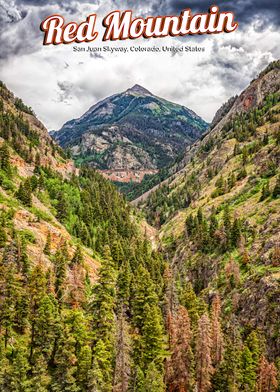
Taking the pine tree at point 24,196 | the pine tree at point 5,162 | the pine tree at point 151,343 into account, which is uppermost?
the pine tree at point 5,162

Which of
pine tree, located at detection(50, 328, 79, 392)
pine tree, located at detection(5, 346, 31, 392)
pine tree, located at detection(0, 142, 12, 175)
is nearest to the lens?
pine tree, located at detection(5, 346, 31, 392)

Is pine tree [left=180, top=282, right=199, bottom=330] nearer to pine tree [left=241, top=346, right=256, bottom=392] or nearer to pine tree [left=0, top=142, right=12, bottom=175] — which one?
pine tree [left=241, top=346, right=256, bottom=392]

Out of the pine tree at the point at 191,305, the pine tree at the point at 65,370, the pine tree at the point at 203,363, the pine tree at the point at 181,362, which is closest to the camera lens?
the pine tree at the point at 65,370

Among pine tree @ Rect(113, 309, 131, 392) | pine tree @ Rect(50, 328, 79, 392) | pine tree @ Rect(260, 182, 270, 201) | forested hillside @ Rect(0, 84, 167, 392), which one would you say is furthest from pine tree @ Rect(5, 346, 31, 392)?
pine tree @ Rect(260, 182, 270, 201)

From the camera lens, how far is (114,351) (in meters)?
50.2

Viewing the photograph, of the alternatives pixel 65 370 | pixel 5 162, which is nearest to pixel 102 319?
pixel 65 370

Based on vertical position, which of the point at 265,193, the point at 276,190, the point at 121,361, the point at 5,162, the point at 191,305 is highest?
the point at 265,193

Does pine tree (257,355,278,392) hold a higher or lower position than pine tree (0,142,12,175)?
lower

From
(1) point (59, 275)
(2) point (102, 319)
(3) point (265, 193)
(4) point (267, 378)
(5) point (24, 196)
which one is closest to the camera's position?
(2) point (102, 319)

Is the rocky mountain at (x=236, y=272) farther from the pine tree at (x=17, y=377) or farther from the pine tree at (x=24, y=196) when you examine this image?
the pine tree at (x=24, y=196)

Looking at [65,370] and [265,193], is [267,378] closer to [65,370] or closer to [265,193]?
[65,370]

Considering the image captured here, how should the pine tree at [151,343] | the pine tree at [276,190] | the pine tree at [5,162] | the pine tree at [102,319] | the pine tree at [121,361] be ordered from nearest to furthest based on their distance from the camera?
the pine tree at [102,319]
the pine tree at [121,361]
the pine tree at [151,343]
the pine tree at [5,162]
the pine tree at [276,190]

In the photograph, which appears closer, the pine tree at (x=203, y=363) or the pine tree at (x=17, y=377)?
the pine tree at (x=17, y=377)

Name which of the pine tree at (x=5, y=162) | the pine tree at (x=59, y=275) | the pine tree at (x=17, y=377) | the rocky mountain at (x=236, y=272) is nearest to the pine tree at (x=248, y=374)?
the rocky mountain at (x=236, y=272)
